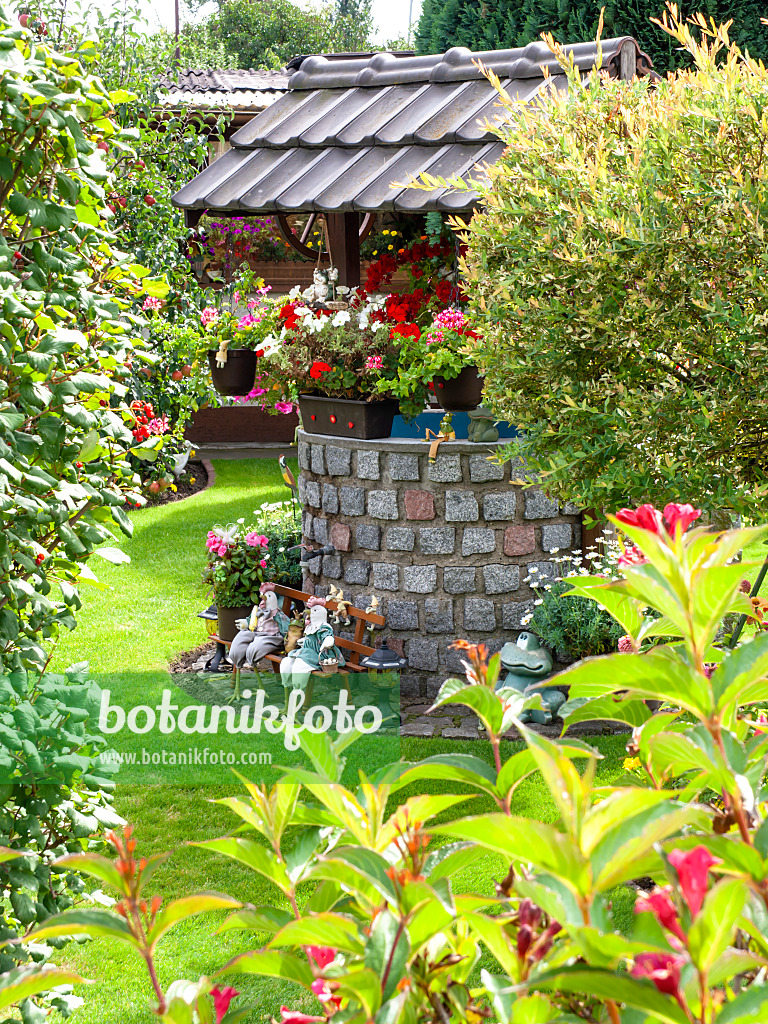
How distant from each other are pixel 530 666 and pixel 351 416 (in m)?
1.78

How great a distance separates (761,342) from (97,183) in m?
1.97

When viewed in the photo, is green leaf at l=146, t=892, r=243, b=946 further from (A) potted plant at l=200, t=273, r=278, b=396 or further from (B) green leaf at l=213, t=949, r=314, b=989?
(A) potted plant at l=200, t=273, r=278, b=396

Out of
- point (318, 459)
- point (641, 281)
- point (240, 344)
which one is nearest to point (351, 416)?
point (318, 459)

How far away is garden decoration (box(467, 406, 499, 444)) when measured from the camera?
5.48 meters

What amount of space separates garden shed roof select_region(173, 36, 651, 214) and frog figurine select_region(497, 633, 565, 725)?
94.0 inches

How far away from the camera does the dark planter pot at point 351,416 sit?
18.7ft

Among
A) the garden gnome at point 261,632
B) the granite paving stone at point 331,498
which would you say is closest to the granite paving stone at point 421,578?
the granite paving stone at point 331,498

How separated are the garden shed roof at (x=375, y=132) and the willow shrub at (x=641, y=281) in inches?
65.2

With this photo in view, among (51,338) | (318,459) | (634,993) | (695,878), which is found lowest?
(318,459)

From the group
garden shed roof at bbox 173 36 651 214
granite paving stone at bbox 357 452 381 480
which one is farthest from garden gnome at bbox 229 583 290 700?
garden shed roof at bbox 173 36 651 214

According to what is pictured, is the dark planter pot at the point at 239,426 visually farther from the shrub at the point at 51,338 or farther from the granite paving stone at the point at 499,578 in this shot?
the shrub at the point at 51,338

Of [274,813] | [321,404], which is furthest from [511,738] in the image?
[274,813]

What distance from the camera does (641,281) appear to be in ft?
10.2

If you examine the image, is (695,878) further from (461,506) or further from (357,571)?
(357,571)
